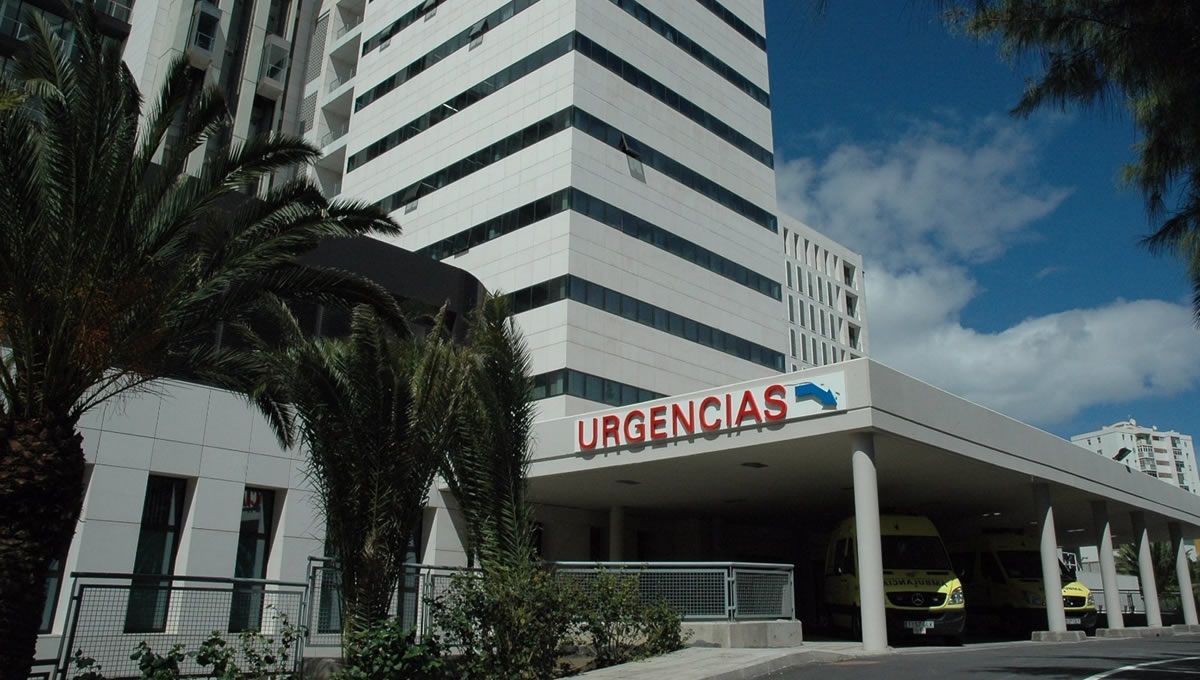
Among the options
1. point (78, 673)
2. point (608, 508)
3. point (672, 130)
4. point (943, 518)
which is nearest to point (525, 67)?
point (672, 130)

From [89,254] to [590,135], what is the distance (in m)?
24.8

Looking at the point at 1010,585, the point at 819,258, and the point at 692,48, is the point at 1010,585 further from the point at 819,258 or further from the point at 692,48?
the point at 819,258

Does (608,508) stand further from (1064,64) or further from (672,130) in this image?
(1064,64)

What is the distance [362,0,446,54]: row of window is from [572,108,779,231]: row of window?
12751 mm

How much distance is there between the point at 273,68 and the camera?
1745 inches

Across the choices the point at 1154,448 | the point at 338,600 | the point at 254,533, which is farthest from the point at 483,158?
the point at 1154,448

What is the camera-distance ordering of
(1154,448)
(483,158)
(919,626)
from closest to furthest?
(919,626) < (483,158) < (1154,448)

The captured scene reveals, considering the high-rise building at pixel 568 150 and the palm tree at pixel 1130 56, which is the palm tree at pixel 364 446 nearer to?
the palm tree at pixel 1130 56

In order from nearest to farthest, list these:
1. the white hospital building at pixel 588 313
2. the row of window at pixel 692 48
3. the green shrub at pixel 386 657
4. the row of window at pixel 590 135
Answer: the green shrub at pixel 386 657
the white hospital building at pixel 588 313
the row of window at pixel 590 135
the row of window at pixel 692 48

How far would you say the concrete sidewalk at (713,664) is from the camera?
39.6ft

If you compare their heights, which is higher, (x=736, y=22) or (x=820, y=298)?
(x=736, y=22)

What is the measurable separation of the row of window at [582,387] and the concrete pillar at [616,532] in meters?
3.74

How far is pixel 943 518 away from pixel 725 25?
2469 centimetres

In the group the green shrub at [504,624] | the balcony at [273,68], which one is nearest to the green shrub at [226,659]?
the green shrub at [504,624]
